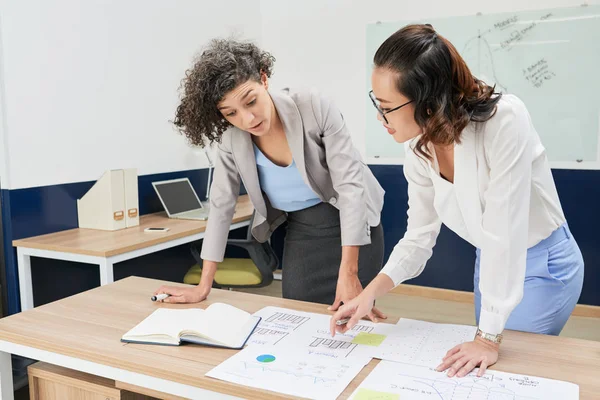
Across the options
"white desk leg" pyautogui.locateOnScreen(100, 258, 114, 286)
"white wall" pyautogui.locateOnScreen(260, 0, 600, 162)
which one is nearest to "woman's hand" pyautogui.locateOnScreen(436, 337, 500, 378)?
"white desk leg" pyautogui.locateOnScreen(100, 258, 114, 286)

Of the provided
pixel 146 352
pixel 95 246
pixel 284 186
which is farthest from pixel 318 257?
pixel 95 246

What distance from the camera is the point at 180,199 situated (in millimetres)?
3619

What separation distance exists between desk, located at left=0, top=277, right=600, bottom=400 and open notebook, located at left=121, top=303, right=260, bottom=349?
22 millimetres

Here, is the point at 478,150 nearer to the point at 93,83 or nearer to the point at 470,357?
the point at 470,357

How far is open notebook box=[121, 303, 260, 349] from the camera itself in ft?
4.50

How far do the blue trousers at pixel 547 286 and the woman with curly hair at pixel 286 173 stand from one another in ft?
1.27

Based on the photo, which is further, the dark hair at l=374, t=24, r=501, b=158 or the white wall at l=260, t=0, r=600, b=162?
the white wall at l=260, t=0, r=600, b=162

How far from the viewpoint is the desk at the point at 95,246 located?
2559mm

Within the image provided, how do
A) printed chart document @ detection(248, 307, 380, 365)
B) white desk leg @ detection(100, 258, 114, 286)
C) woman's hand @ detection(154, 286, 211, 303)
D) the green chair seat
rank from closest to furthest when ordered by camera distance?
1. printed chart document @ detection(248, 307, 380, 365)
2. woman's hand @ detection(154, 286, 211, 303)
3. white desk leg @ detection(100, 258, 114, 286)
4. the green chair seat

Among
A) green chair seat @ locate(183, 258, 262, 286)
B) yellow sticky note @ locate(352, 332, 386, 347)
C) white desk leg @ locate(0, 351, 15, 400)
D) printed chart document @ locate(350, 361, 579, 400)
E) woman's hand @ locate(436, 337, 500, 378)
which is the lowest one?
green chair seat @ locate(183, 258, 262, 286)

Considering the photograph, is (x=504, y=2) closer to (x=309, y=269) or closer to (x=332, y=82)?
(x=332, y=82)

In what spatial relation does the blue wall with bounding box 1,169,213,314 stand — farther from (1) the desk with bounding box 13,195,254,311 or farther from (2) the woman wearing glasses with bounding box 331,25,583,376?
(2) the woman wearing glasses with bounding box 331,25,583,376

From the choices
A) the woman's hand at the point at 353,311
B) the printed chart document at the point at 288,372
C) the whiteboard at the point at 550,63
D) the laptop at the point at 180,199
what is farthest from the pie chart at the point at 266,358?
the whiteboard at the point at 550,63

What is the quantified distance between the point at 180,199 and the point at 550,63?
101 inches
